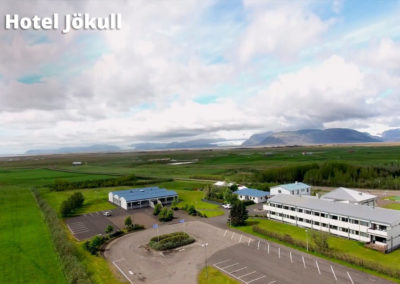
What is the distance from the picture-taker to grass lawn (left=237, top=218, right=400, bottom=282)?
4028cm

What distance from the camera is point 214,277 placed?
3681cm

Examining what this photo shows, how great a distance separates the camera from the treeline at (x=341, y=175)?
99950 millimetres

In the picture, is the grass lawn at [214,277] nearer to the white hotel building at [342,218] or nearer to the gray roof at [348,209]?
the white hotel building at [342,218]

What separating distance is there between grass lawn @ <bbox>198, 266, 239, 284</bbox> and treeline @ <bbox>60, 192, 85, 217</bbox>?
45.7 meters

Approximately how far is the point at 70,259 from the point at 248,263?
26.4 m

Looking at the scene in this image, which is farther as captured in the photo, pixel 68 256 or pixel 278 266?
pixel 68 256

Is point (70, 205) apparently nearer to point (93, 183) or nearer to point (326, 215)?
point (93, 183)

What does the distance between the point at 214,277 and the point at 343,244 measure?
2526cm

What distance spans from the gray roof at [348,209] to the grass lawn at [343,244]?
476 cm

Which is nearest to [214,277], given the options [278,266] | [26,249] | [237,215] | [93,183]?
[278,266]

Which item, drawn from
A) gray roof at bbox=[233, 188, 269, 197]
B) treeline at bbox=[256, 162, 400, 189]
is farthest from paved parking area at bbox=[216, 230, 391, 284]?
treeline at bbox=[256, 162, 400, 189]

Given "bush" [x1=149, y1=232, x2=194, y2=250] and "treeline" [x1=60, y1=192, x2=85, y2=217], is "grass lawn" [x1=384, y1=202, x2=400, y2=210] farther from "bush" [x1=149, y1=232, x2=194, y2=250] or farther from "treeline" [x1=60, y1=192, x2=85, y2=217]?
"treeline" [x1=60, y1=192, x2=85, y2=217]

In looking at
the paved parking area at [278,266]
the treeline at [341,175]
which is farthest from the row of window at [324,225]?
the treeline at [341,175]

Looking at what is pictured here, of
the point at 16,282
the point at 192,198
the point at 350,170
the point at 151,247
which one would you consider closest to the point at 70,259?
the point at 16,282
